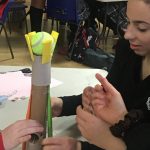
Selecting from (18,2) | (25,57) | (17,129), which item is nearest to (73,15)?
(25,57)

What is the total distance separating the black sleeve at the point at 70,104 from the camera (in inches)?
42.0

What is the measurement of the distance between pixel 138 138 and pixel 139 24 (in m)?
0.29

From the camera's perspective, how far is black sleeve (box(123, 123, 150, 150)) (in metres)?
0.78

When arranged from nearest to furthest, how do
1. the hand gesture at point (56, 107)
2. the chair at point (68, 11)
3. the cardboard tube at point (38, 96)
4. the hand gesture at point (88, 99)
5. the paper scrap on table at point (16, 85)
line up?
1. the cardboard tube at point (38, 96)
2. the hand gesture at point (88, 99)
3. the hand gesture at point (56, 107)
4. the paper scrap on table at point (16, 85)
5. the chair at point (68, 11)

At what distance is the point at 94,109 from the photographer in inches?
35.3

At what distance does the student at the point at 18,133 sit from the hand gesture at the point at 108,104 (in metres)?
0.17

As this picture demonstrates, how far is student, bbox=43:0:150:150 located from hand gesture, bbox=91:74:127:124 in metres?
0.05

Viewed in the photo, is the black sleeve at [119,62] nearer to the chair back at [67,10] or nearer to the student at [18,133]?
the student at [18,133]

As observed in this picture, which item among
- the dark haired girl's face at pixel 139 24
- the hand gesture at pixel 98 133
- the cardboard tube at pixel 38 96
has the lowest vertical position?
the hand gesture at pixel 98 133

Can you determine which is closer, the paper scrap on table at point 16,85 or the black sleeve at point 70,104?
the black sleeve at point 70,104

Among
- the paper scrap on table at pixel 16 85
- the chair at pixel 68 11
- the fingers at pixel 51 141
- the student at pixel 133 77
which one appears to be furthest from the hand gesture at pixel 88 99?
the chair at pixel 68 11

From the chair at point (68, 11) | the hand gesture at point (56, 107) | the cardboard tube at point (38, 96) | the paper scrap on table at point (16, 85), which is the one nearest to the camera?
the cardboard tube at point (38, 96)

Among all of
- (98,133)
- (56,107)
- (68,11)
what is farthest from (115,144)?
(68,11)

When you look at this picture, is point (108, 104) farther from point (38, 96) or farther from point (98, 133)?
point (38, 96)
